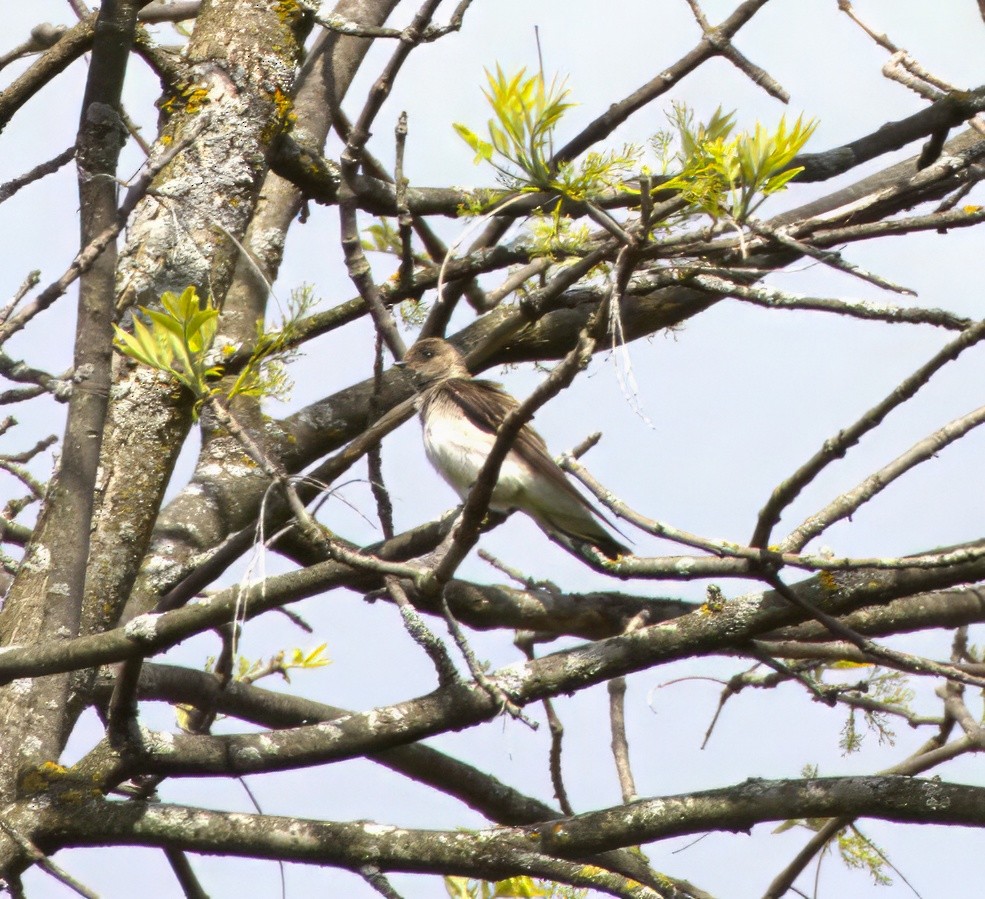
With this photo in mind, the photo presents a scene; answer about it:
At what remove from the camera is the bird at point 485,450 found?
5227mm

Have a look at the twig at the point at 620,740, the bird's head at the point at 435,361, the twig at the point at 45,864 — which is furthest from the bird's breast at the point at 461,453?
the twig at the point at 45,864

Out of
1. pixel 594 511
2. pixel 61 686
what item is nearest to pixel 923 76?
pixel 594 511

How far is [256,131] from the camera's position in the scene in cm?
438

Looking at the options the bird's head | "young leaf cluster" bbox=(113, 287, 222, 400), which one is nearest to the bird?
the bird's head

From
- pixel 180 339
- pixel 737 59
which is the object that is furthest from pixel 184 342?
pixel 737 59

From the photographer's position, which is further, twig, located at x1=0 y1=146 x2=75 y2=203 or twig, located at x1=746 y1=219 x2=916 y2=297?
twig, located at x1=0 y1=146 x2=75 y2=203

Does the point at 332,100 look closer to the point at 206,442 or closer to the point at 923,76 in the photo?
the point at 206,442

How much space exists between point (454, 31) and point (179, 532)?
6.61 ft

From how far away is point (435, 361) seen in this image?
222 inches

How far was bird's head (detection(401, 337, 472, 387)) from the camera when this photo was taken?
5.58 metres

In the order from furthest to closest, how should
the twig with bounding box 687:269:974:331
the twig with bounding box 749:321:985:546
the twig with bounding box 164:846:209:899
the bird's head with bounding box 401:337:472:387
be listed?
1. the bird's head with bounding box 401:337:472:387
2. the twig with bounding box 164:846:209:899
3. the twig with bounding box 687:269:974:331
4. the twig with bounding box 749:321:985:546

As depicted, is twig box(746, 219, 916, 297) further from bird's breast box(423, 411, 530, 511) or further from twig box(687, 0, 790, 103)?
bird's breast box(423, 411, 530, 511)

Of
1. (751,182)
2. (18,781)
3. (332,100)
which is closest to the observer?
(751,182)

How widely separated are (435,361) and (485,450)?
1.71 ft
